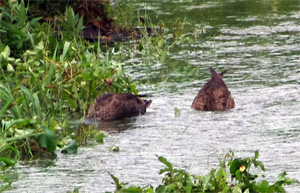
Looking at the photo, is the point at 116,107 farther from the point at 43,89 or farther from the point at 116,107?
the point at 43,89

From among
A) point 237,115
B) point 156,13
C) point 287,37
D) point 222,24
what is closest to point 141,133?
point 237,115

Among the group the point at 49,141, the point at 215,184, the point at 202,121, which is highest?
the point at 215,184

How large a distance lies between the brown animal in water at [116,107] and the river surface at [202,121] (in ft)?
0.34

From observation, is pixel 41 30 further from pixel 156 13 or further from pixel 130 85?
pixel 156 13

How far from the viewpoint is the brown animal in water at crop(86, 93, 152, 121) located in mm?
8023

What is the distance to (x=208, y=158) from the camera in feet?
21.1

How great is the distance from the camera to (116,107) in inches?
315

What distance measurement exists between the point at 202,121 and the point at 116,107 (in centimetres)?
89

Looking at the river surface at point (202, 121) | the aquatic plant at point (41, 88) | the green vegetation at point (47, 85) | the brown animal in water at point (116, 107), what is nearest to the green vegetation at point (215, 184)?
the river surface at point (202, 121)

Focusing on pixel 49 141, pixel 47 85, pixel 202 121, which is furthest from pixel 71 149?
pixel 202 121

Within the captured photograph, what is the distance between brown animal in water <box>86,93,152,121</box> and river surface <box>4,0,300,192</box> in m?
0.10

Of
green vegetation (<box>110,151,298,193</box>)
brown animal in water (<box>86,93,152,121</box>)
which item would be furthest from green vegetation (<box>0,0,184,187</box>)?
green vegetation (<box>110,151,298,193</box>)

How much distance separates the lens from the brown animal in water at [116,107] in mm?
8023

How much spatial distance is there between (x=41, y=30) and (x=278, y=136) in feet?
15.8
